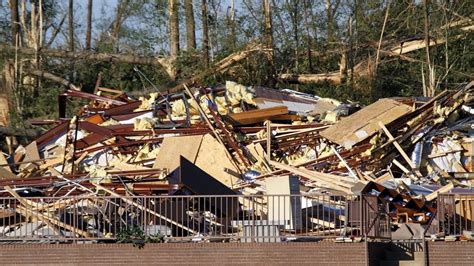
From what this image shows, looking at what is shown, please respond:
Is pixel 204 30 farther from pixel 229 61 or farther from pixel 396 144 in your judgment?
pixel 396 144

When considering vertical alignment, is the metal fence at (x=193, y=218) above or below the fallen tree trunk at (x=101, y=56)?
below

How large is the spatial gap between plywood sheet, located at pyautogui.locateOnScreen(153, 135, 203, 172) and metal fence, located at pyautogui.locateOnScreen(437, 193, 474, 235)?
20.2ft

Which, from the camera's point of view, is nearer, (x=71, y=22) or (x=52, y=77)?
(x=52, y=77)

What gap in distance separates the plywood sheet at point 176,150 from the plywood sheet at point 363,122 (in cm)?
268

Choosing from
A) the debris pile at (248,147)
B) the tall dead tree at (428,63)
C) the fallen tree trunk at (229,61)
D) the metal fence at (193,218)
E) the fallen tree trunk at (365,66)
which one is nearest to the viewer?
the metal fence at (193,218)

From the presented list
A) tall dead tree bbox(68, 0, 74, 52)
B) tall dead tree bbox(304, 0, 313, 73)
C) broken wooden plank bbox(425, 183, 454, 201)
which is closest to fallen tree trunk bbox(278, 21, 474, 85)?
tall dead tree bbox(304, 0, 313, 73)

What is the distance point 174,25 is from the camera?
33.3 meters

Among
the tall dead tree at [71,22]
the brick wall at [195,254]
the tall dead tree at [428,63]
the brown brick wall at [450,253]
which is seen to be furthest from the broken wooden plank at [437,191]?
the tall dead tree at [71,22]

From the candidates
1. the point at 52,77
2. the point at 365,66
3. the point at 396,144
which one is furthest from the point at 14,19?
the point at 396,144

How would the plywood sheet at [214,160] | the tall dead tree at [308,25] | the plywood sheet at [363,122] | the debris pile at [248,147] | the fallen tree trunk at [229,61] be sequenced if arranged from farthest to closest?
1. the tall dead tree at [308,25]
2. the fallen tree trunk at [229,61]
3. the plywood sheet at [214,160]
4. the plywood sheet at [363,122]
5. the debris pile at [248,147]

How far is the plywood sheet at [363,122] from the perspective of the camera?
21.3 meters

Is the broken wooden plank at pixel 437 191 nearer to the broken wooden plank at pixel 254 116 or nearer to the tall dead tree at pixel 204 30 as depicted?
the broken wooden plank at pixel 254 116

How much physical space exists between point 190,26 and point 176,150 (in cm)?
1214

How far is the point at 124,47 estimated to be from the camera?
35750 millimetres
